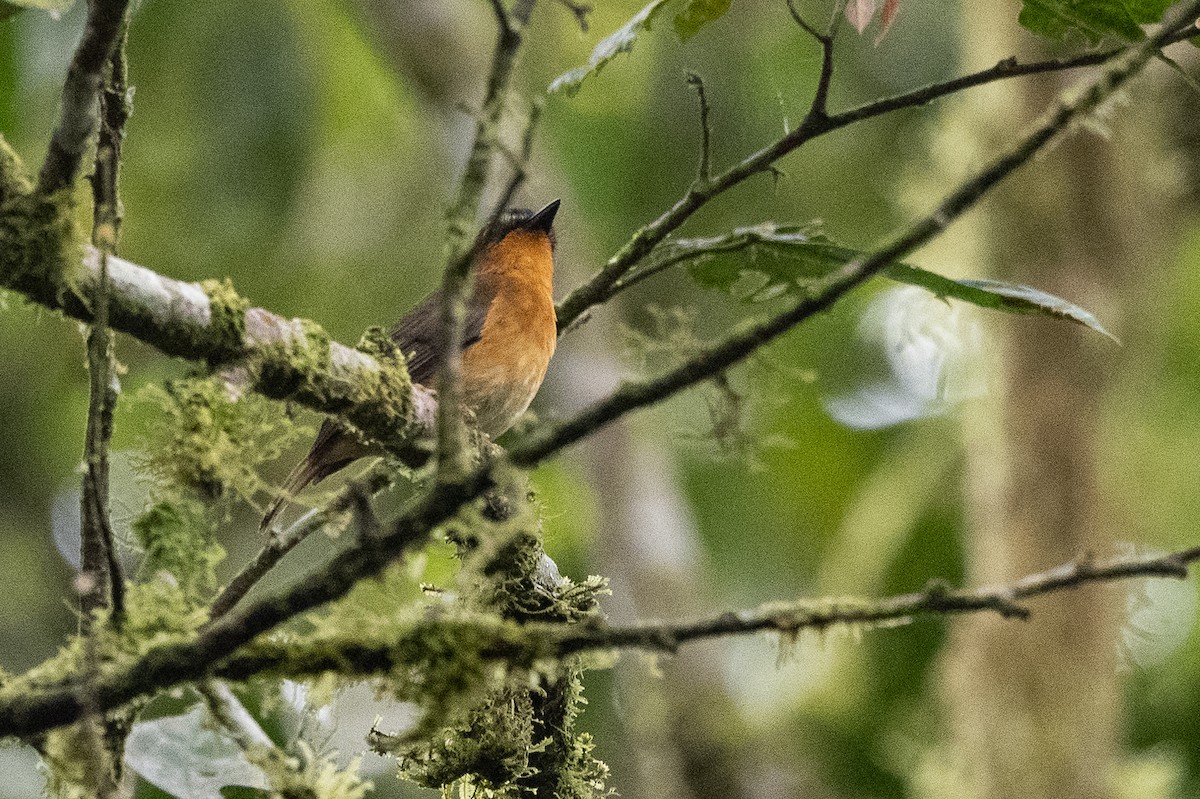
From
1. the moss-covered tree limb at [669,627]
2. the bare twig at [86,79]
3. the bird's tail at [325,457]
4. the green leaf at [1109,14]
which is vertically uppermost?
the bird's tail at [325,457]

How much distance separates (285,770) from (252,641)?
1.05 feet

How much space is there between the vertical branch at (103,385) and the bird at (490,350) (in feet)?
4.86

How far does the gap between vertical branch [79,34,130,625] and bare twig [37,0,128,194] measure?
0.27 feet

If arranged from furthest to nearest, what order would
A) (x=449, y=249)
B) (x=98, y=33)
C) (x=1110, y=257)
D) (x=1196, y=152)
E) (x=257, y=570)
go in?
(x=1196, y=152) < (x=1110, y=257) < (x=257, y=570) < (x=98, y=33) < (x=449, y=249)

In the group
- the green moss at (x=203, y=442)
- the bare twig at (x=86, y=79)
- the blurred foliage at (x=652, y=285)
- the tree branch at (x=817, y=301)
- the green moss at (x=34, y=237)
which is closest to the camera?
the tree branch at (x=817, y=301)

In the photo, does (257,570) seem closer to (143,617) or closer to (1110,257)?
(143,617)

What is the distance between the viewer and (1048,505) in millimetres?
5289

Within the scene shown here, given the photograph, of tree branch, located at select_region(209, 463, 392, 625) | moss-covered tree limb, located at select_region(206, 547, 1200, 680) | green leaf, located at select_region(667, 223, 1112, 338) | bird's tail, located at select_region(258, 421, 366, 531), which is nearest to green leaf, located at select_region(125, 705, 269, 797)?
tree branch, located at select_region(209, 463, 392, 625)

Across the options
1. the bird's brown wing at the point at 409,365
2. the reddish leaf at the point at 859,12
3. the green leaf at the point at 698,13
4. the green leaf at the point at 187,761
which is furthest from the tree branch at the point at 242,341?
the bird's brown wing at the point at 409,365

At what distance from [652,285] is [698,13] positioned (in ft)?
17.8

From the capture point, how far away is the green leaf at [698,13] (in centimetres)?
254

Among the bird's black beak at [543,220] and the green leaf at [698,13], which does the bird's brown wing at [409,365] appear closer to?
the bird's black beak at [543,220]

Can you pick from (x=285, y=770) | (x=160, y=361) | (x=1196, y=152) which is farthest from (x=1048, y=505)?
(x=160, y=361)

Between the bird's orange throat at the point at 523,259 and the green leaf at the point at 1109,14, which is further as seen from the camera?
the bird's orange throat at the point at 523,259
